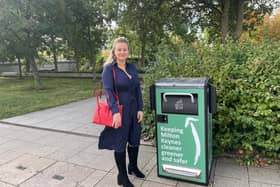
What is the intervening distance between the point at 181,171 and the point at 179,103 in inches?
28.9

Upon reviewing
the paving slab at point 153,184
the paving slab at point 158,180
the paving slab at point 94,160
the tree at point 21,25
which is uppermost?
the tree at point 21,25

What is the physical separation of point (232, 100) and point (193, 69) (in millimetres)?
670

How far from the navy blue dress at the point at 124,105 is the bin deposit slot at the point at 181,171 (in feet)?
1.41

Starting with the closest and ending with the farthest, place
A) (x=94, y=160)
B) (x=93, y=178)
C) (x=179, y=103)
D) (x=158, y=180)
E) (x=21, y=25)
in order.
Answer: (x=179, y=103), (x=158, y=180), (x=93, y=178), (x=94, y=160), (x=21, y=25)

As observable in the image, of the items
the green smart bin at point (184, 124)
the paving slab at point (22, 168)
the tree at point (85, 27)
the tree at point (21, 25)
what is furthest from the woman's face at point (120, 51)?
the tree at point (85, 27)

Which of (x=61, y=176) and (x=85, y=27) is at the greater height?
(x=85, y=27)

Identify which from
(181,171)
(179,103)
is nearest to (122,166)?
(181,171)

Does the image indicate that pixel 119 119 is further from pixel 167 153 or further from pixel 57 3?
pixel 57 3

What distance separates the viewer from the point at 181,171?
234 cm

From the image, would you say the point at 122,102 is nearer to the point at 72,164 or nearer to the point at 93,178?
the point at 93,178

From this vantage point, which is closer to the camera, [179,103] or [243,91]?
[179,103]

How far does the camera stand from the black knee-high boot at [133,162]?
248 centimetres

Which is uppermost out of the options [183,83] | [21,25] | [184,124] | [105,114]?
[21,25]

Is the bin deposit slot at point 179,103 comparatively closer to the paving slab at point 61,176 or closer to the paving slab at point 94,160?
the paving slab at point 94,160
